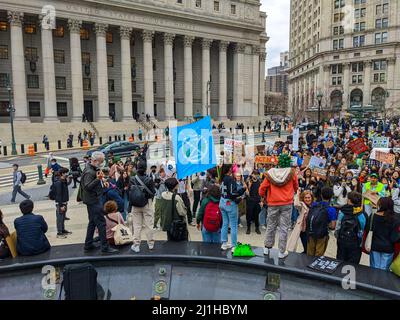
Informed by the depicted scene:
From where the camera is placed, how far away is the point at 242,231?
10875mm

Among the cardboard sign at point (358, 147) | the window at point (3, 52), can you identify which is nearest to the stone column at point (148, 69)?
the window at point (3, 52)

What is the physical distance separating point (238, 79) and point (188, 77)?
10.8 m

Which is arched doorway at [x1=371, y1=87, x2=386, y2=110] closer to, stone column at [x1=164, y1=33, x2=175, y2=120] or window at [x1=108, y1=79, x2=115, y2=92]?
stone column at [x1=164, y1=33, x2=175, y2=120]

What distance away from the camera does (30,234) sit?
736cm

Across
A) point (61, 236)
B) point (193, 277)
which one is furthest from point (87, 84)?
point (193, 277)

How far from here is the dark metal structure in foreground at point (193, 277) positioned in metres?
6.41

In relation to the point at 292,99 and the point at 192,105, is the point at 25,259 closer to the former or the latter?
the point at 192,105

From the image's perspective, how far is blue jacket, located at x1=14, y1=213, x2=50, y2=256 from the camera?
717 centimetres

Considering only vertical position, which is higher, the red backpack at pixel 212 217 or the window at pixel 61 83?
the window at pixel 61 83

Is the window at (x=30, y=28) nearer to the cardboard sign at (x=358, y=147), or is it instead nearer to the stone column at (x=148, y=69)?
the stone column at (x=148, y=69)

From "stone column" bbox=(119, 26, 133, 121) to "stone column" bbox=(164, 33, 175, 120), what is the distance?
20.4ft

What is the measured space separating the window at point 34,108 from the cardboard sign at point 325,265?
51.3 m

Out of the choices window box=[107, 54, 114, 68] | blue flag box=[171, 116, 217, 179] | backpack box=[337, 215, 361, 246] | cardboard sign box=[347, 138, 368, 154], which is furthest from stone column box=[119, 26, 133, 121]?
backpack box=[337, 215, 361, 246]

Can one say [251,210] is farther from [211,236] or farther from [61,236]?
[61,236]
